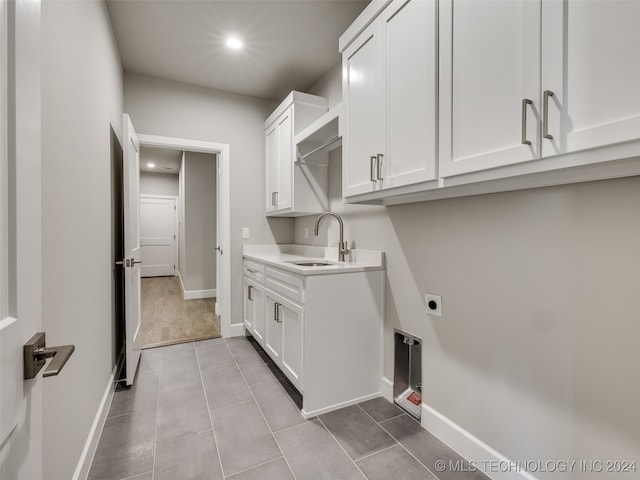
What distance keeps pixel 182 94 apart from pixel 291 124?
4.12 feet

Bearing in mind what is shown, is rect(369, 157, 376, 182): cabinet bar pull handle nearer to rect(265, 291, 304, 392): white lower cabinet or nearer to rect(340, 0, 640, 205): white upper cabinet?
rect(340, 0, 640, 205): white upper cabinet

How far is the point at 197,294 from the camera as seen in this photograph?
5449mm

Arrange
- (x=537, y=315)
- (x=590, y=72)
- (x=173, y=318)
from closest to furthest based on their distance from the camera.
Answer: (x=590, y=72)
(x=537, y=315)
(x=173, y=318)

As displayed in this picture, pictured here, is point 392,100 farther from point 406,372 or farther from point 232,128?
point 232,128

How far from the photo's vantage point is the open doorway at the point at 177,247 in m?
3.78

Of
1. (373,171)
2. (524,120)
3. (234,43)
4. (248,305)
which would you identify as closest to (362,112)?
(373,171)

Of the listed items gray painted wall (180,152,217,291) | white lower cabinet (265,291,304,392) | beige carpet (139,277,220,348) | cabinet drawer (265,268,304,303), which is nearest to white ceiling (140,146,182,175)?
gray painted wall (180,152,217,291)

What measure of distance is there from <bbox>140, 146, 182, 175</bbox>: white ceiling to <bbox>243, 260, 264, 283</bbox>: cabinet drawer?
3.24 metres

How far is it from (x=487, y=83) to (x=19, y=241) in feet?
4.41

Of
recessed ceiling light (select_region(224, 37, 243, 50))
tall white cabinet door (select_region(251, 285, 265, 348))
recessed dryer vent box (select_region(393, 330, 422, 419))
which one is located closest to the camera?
recessed dryer vent box (select_region(393, 330, 422, 419))

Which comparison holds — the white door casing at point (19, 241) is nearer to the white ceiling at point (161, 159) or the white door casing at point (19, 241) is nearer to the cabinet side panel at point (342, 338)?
the cabinet side panel at point (342, 338)

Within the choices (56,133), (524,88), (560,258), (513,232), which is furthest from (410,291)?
(56,133)

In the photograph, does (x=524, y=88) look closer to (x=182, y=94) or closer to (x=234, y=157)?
(x=234, y=157)

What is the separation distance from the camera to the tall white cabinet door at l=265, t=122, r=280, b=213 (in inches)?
122
